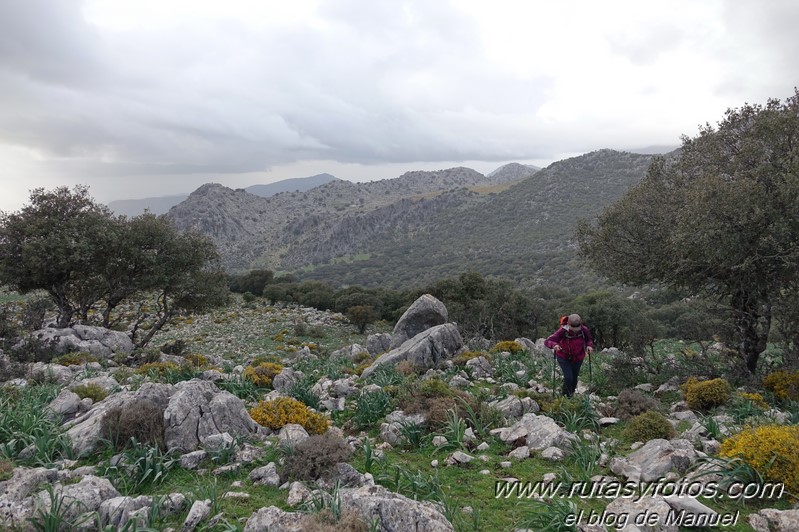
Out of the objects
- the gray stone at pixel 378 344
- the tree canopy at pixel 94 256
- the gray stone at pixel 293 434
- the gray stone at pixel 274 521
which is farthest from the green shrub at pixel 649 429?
the tree canopy at pixel 94 256

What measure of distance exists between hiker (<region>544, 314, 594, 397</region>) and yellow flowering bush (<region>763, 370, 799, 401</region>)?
461 centimetres

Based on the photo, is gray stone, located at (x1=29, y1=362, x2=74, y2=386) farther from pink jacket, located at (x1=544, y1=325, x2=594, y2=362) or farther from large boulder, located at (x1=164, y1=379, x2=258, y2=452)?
pink jacket, located at (x1=544, y1=325, x2=594, y2=362)

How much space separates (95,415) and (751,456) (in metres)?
11.5

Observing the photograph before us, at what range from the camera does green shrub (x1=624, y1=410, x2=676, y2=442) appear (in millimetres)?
8672

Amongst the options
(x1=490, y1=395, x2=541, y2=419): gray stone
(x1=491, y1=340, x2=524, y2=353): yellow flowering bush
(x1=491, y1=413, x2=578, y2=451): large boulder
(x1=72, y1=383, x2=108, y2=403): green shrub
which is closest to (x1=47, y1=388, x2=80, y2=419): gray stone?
(x1=72, y1=383, x2=108, y2=403): green shrub

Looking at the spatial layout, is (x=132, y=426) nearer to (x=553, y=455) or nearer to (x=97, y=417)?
(x=97, y=417)

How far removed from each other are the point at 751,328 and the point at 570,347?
20.6 ft

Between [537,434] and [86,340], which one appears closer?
[537,434]

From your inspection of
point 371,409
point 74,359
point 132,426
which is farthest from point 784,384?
point 74,359

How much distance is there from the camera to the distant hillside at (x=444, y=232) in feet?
314

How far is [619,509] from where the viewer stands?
583cm

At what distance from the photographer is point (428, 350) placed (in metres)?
17.5

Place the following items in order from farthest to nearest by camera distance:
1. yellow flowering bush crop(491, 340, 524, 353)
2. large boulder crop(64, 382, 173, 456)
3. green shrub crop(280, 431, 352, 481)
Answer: yellow flowering bush crop(491, 340, 524, 353) → large boulder crop(64, 382, 173, 456) → green shrub crop(280, 431, 352, 481)

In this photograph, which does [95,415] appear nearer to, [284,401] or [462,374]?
[284,401]
